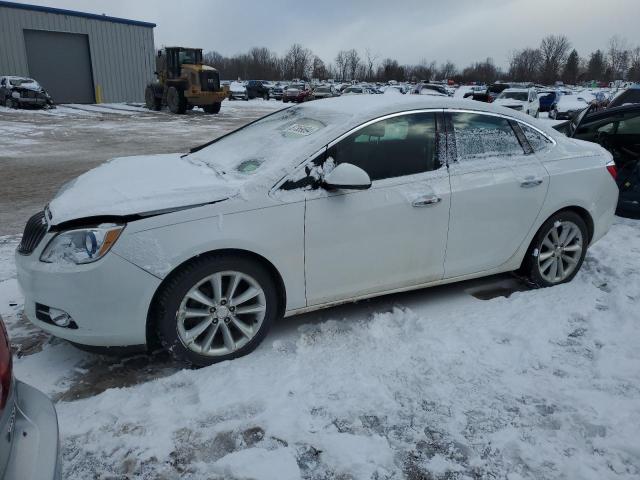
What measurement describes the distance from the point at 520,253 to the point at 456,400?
5.58ft

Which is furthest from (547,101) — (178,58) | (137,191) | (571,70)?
(571,70)

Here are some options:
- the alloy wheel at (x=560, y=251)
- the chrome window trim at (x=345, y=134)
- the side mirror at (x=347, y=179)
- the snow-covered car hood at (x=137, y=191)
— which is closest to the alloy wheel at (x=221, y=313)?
the snow-covered car hood at (x=137, y=191)

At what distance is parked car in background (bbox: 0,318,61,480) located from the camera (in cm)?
153

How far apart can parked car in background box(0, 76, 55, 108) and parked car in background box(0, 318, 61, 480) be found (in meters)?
27.8

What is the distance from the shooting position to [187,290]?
287 cm

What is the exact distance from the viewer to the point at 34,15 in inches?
1099

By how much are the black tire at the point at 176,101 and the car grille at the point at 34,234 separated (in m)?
A: 24.0

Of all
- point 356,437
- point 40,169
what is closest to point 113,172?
point 356,437

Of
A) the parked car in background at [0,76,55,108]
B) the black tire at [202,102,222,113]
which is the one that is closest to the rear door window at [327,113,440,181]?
the black tire at [202,102,222,113]

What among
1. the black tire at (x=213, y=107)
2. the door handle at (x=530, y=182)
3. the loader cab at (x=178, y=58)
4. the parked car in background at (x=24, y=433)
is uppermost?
the loader cab at (x=178, y=58)

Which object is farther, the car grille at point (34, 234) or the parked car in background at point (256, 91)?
the parked car in background at point (256, 91)

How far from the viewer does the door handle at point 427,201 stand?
3.42 m

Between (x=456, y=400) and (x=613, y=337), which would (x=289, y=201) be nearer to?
(x=456, y=400)

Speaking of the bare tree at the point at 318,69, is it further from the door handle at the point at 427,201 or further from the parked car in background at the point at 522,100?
the door handle at the point at 427,201
